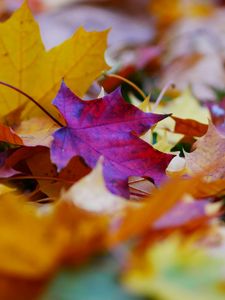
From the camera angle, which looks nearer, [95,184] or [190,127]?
[95,184]

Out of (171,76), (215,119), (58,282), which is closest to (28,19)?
(215,119)

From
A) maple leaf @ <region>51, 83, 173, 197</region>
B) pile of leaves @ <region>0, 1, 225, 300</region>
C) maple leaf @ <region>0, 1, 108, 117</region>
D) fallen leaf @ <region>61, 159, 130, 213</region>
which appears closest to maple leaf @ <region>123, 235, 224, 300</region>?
pile of leaves @ <region>0, 1, 225, 300</region>

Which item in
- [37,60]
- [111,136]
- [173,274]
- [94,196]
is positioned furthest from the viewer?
[37,60]

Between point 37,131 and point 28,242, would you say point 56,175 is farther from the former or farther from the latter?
point 28,242

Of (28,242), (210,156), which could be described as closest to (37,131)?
(210,156)

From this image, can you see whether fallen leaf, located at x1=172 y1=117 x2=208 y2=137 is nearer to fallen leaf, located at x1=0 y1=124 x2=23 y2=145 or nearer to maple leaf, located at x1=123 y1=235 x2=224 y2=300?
fallen leaf, located at x1=0 y1=124 x2=23 y2=145

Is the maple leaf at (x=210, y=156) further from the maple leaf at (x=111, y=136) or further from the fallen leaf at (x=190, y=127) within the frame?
the fallen leaf at (x=190, y=127)

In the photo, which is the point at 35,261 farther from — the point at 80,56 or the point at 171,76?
the point at 171,76

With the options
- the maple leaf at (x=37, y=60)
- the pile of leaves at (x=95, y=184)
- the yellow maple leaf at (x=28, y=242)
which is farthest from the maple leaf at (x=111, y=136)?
the yellow maple leaf at (x=28, y=242)
